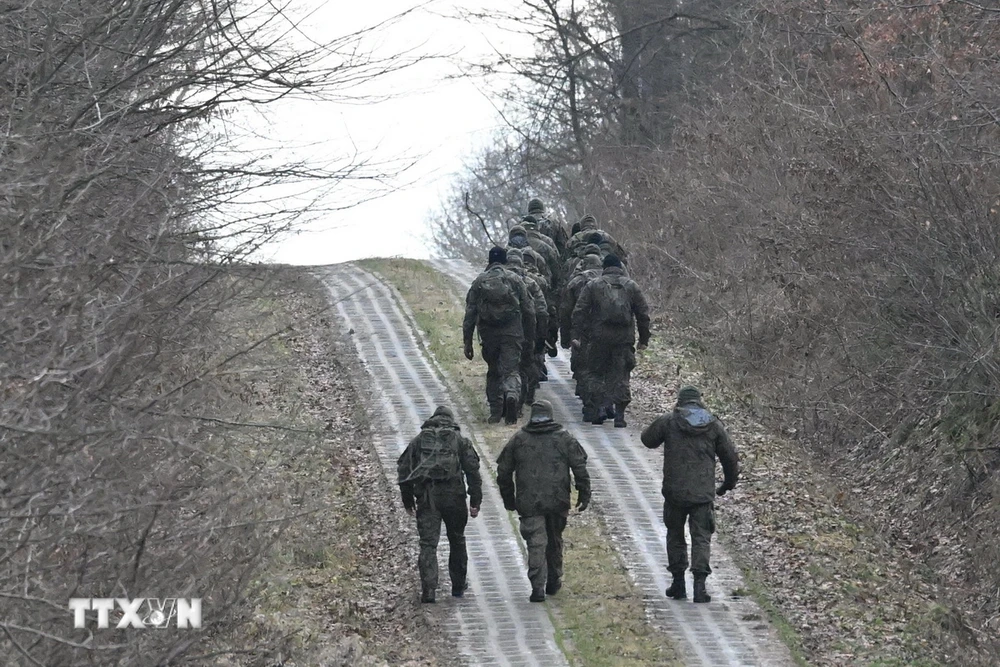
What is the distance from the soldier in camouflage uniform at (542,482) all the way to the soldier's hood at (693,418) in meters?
0.96

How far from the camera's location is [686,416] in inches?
558

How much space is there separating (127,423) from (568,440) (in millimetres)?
6146

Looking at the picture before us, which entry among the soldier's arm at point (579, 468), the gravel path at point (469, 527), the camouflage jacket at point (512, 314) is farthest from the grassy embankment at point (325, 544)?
the camouflage jacket at point (512, 314)

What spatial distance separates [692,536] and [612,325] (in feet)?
18.8

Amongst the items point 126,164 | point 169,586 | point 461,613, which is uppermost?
point 126,164

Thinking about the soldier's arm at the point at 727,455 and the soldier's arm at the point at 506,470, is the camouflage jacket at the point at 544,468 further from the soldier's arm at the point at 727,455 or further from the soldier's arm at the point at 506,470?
the soldier's arm at the point at 727,455

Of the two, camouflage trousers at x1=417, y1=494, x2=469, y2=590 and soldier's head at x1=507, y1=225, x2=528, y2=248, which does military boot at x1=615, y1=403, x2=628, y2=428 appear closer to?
soldier's head at x1=507, y1=225, x2=528, y2=248

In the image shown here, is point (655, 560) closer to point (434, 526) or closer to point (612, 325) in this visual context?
point (434, 526)

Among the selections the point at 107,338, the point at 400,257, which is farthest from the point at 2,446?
the point at 400,257

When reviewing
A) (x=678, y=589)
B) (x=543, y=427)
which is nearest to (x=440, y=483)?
(x=543, y=427)

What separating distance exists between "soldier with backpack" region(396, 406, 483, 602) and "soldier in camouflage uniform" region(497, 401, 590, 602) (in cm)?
39

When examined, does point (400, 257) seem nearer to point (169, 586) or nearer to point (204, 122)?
point (204, 122)

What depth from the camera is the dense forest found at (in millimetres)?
17547

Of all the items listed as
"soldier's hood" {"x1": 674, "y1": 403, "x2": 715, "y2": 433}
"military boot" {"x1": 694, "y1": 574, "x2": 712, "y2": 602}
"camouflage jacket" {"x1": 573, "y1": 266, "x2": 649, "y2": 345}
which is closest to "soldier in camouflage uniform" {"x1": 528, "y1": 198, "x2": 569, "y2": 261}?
"camouflage jacket" {"x1": 573, "y1": 266, "x2": 649, "y2": 345}
